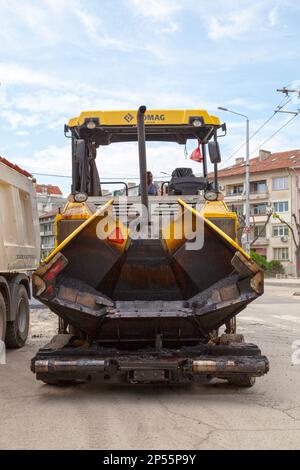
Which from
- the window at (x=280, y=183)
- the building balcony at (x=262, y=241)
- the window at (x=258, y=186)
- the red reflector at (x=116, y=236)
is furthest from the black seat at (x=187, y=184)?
the window at (x=258, y=186)

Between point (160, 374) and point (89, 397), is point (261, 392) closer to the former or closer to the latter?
point (160, 374)

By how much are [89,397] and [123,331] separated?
79 centimetres

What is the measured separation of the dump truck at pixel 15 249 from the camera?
370 inches

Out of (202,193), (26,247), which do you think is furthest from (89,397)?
(26,247)

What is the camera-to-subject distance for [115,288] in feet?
22.0

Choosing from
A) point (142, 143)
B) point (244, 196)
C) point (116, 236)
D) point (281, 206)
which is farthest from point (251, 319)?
point (244, 196)

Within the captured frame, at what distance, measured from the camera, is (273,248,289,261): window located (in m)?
61.7

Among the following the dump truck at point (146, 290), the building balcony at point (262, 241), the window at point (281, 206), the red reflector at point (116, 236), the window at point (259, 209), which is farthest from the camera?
the window at point (259, 209)

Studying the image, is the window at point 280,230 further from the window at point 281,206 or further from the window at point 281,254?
the window at point 281,206

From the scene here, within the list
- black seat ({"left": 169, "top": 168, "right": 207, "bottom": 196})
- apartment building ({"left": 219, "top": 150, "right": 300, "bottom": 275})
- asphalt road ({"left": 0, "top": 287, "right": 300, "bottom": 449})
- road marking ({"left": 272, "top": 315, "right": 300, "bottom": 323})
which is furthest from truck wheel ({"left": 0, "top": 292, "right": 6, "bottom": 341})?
apartment building ({"left": 219, "top": 150, "right": 300, "bottom": 275})

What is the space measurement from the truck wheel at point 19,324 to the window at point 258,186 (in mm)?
55030

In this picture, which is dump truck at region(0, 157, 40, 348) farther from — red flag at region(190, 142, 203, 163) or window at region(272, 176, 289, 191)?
window at region(272, 176, 289, 191)

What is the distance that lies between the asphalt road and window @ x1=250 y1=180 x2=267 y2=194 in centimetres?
5704

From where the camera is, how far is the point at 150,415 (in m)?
5.64
